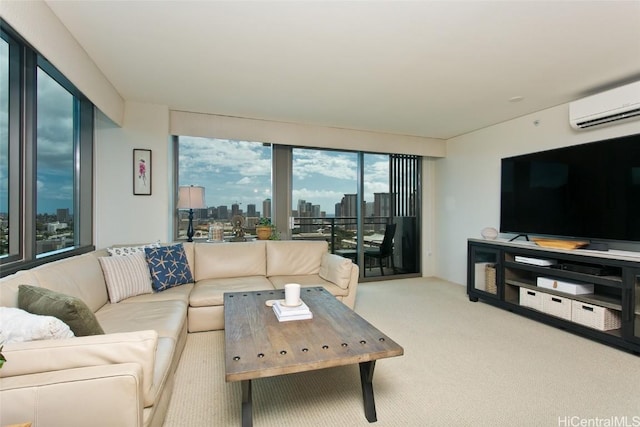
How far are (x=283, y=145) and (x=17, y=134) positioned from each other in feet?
9.17

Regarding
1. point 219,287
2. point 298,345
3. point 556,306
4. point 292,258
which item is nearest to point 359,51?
point 298,345

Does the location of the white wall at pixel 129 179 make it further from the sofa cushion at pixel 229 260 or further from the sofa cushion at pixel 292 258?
the sofa cushion at pixel 292 258

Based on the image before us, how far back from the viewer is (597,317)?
265 centimetres

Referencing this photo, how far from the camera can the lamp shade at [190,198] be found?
11.5 ft

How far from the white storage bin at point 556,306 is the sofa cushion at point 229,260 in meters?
2.95

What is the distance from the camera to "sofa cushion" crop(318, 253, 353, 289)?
10.5 feet

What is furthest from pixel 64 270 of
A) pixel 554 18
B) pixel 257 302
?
pixel 554 18

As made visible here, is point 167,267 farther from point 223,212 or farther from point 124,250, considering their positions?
point 223,212

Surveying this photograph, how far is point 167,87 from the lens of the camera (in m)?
3.05

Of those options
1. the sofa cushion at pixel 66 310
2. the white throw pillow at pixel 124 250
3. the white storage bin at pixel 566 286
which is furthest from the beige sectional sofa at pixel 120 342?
the white storage bin at pixel 566 286

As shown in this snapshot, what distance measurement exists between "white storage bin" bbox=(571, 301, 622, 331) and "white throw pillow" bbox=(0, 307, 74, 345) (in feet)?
12.1

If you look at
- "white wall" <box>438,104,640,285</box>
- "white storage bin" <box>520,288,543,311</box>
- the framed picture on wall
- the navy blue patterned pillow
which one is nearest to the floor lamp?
the framed picture on wall

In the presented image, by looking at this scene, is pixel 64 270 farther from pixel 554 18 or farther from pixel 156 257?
pixel 554 18

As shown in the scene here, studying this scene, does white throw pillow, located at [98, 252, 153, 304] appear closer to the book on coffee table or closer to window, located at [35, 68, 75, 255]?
window, located at [35, 68, 75, 255]
